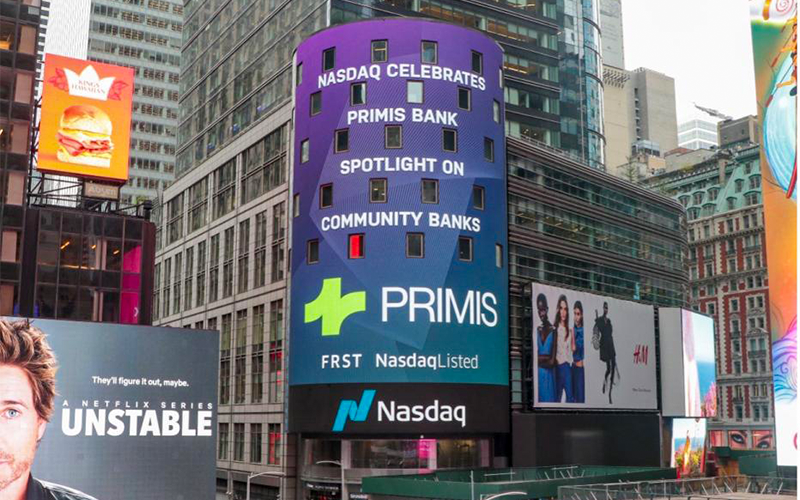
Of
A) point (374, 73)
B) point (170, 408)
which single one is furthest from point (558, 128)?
point (170, 408)

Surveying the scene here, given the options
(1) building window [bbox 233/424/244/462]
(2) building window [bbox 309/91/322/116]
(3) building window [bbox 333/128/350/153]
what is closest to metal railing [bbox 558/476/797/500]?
(3) building window [bbox 333/128/350/153]

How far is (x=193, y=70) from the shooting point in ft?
383

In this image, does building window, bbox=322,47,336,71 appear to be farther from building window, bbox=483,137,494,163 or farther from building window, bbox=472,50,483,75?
building window, bbox=483,137,494,163

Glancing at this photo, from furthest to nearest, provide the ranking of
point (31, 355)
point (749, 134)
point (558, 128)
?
point (749, 134) → point (558, 128) → point (31, 355)

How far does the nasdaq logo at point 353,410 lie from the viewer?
70.3m

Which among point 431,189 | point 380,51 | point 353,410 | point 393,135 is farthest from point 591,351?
point 380,51

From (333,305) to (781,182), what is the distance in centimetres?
3954

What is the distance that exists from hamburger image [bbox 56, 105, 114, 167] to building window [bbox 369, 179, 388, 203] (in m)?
20.4

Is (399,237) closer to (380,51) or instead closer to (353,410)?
(353,410)

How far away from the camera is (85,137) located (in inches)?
2867

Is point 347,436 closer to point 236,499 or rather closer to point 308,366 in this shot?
point 308,366

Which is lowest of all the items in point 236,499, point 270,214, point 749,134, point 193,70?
point 236,499

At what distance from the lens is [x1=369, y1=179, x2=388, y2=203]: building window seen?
72812 mm

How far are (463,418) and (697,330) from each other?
4281cm
